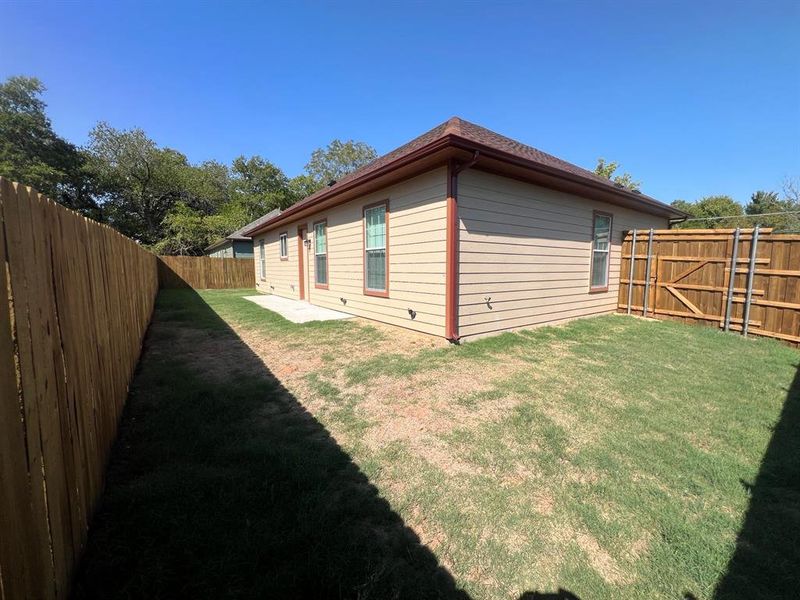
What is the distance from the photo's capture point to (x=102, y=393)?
2.46 meters

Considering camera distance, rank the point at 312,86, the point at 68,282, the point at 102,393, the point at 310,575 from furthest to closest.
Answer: the point at 312,86, the point at 102,393, the point at 68,282, the point at 310,575

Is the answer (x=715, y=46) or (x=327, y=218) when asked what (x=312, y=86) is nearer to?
(x=327, y=218)

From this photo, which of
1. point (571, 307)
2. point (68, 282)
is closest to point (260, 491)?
point (68, 282)

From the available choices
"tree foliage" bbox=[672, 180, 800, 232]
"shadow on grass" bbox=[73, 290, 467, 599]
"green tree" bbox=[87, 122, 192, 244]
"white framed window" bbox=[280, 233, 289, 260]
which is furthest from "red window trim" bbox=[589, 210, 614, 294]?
"green tree" bbox=[87, 122, 192, 244]

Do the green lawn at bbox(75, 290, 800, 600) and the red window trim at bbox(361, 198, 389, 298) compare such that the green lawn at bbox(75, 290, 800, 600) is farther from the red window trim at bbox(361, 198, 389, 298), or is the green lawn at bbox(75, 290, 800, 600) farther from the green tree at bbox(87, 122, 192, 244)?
the green tree at bbox(87, 122, 192, 244)

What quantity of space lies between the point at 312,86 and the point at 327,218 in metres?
9.48

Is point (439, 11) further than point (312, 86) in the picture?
No

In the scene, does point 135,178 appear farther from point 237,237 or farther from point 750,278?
point 750,278

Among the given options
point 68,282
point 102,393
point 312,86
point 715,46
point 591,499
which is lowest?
point 591,499

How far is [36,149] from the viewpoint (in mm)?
28500

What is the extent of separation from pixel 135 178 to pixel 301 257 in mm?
31521

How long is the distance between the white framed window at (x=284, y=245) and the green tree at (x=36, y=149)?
2732 centimetres

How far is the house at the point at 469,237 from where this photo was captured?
224 inches

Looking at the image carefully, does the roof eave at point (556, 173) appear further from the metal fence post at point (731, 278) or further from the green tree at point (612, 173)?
the green tree at point (612, 173)
